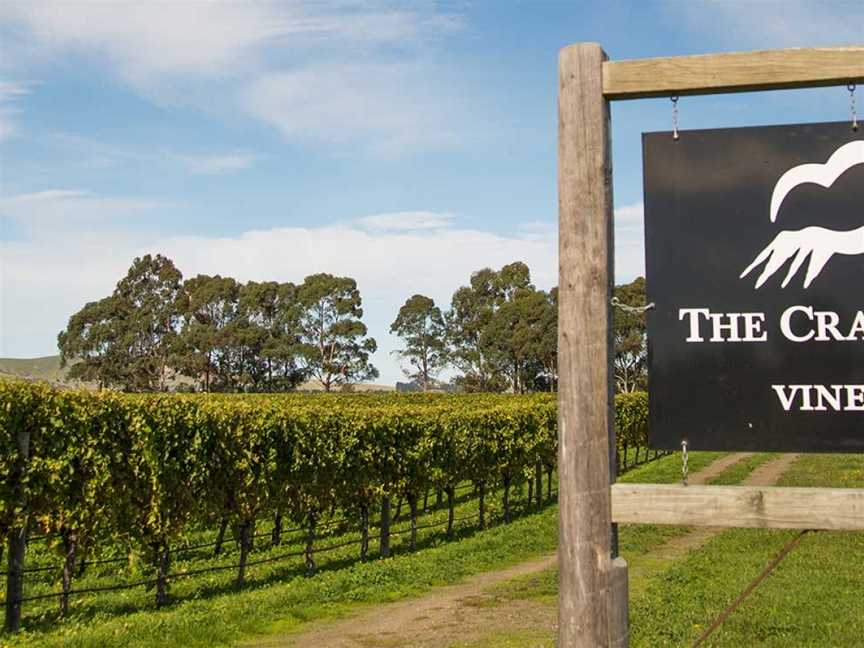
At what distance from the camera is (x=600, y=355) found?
3898mm

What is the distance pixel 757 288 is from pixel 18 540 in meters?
10.2

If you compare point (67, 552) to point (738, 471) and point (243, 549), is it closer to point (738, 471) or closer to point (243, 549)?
point (243, 549)

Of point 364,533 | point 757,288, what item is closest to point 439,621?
point 364,533

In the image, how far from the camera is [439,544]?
18.6 meters

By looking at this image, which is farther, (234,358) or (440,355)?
(440,355)

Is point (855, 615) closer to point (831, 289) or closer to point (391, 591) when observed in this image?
point (391, 591)

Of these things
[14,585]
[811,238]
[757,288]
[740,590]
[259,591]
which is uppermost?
[811,238]

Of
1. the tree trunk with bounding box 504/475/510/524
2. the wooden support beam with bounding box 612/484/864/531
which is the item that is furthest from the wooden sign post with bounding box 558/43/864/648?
the tree trunk with bounding box 504/475/510/524

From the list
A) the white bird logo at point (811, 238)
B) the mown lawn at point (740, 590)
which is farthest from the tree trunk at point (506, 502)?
the white bird logo at point (811, 238)

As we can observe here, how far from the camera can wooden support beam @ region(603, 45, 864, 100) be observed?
12.7 feet

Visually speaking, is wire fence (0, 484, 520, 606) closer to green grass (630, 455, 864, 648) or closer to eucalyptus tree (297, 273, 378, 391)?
green grass (630, 455, 864, 648)

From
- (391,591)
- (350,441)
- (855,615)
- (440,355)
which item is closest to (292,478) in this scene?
(350,441)

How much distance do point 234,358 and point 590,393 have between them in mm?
87340

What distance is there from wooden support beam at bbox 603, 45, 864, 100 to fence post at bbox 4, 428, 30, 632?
956 cm
